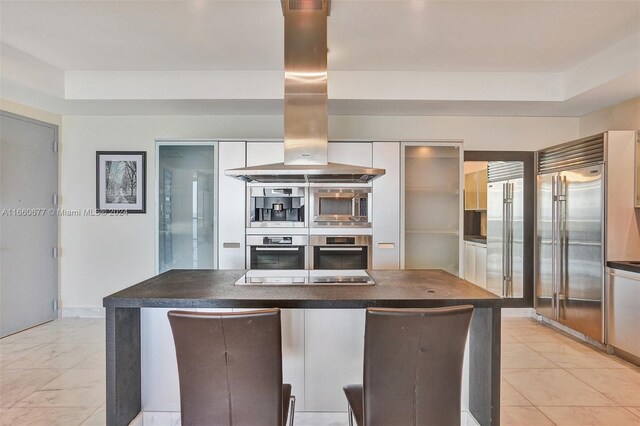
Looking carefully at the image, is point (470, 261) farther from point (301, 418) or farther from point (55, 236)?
point (55, 236)

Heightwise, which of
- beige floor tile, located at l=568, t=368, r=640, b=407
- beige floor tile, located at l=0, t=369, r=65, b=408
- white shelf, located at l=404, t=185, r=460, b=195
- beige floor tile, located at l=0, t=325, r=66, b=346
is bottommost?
beige floor tile, located at l=568, t=368, r=640, b=407

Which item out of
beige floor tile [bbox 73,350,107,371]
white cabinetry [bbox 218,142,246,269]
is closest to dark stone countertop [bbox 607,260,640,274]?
white cabinetry [bbox 218,142,246,269]

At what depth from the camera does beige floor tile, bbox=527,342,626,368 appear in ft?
10.3

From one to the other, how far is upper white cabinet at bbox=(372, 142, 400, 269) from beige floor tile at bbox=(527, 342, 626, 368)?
1.63 metres

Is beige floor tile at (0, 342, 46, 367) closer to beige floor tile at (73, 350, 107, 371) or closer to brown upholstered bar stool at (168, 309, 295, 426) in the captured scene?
beige floor tile at (73, 350, 107, 371)

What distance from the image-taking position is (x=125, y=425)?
1937mm

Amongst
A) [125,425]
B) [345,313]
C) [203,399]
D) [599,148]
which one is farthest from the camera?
[599,148]

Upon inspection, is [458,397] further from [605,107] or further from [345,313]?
[605,107]

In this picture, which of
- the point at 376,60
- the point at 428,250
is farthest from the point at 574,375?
the point at 376,60

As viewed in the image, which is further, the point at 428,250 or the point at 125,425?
the point at 428,250

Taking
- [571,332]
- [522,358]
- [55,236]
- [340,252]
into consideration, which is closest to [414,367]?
[340,252]

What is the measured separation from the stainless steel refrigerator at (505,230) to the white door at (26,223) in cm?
547

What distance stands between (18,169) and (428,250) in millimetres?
4412

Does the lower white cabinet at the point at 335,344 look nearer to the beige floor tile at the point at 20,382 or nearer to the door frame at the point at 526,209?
the beige floor tile at the point at 20,382
